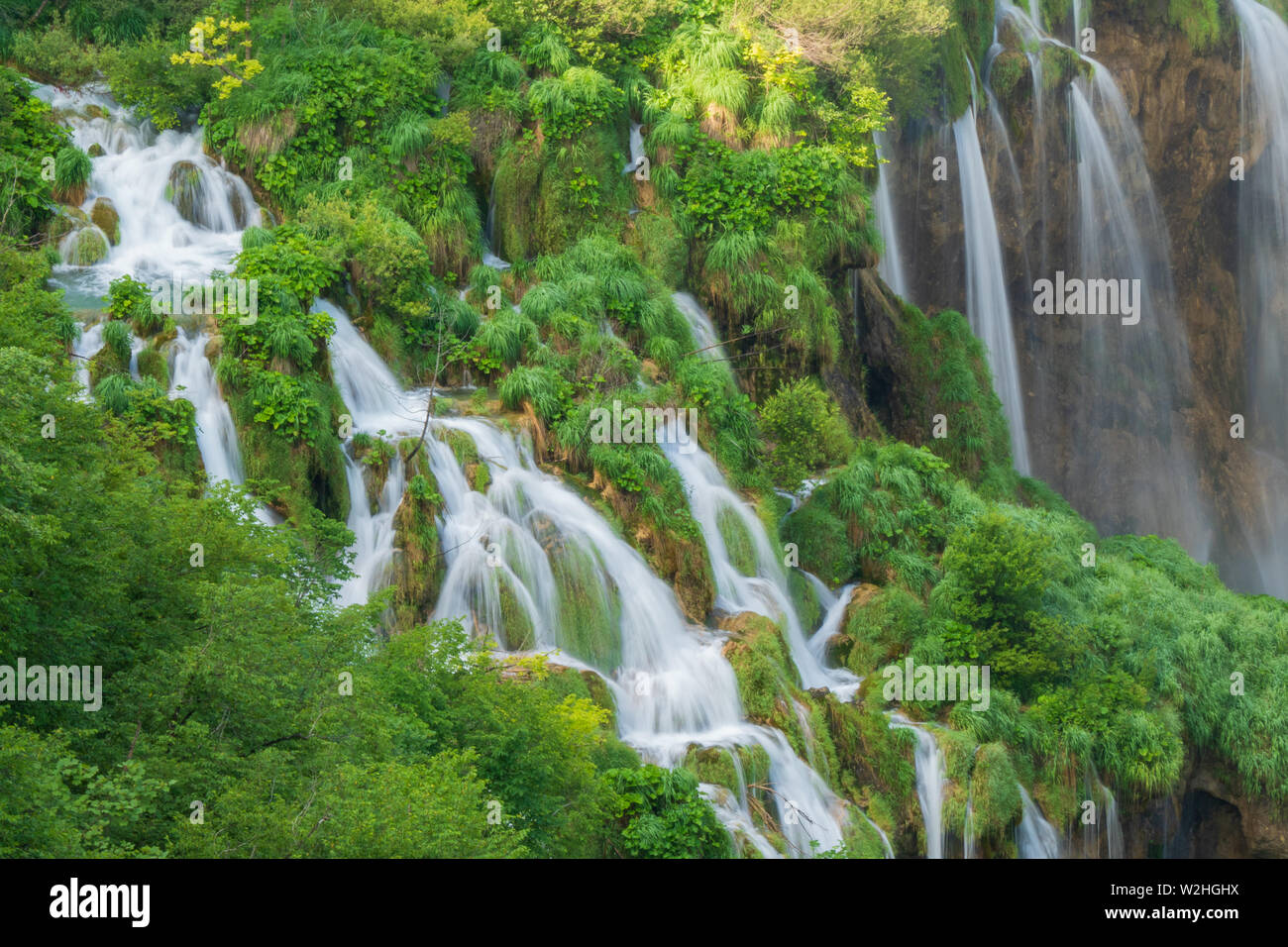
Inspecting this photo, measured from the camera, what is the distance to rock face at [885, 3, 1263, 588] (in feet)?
109

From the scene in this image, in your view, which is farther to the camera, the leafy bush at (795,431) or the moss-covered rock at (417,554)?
the leafy bush at (795,431)

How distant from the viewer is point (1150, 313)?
3622 centimetres

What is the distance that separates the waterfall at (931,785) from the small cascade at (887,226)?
542 inches

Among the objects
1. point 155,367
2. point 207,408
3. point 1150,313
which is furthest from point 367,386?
point 1150,313

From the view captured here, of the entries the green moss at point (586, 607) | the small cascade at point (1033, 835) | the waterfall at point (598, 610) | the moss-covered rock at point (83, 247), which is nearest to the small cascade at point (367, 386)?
the waterfall at point (598, 610)

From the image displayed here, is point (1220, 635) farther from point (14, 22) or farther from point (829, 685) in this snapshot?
point (14, 22)

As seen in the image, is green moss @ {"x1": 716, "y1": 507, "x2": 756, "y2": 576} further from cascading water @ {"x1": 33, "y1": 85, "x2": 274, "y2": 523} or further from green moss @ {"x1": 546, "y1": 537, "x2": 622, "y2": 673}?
cascading water @ {"x1": 33, "y1": 85, "x2": 274, "y2": 523}

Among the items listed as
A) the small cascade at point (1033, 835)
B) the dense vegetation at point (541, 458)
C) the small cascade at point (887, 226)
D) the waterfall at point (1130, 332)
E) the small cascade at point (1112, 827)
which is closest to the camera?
the dense vegetation at point (541, 458)

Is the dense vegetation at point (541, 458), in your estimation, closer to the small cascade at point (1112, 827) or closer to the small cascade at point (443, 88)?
the small cascade at point (443, 88)

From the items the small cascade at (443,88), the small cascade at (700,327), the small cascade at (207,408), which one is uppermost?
the small cascade at (443,88)

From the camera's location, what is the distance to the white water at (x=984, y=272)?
31.1 metres

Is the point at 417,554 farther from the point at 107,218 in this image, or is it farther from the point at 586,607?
the point at 107,218
